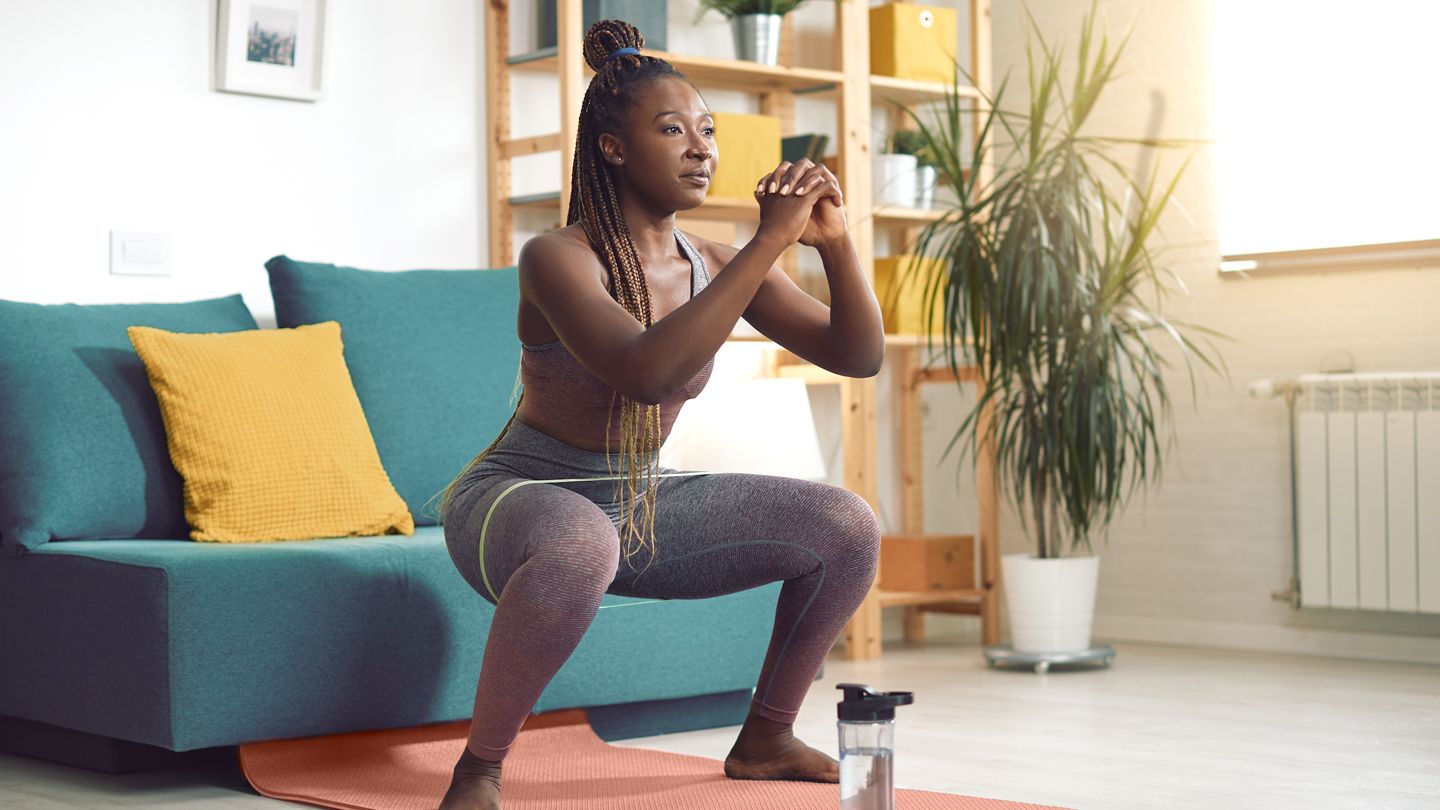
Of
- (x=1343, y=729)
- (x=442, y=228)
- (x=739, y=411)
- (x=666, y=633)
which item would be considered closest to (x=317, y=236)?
(x=442, y=228)

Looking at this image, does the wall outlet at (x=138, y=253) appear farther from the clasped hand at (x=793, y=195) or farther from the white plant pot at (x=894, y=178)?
the white plant pot at (x=894, y=178)

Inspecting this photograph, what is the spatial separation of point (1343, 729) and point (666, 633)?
129cm

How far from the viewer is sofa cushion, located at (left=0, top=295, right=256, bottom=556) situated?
294cm

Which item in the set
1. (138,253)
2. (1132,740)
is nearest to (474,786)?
(1132,740)

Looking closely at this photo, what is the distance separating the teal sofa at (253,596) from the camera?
8.70 ft

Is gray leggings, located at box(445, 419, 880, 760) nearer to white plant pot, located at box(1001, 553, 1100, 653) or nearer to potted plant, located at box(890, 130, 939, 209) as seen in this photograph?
white plant pot, located at box(1001, 553, 1100, 653)

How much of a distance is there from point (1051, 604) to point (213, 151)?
225 cm

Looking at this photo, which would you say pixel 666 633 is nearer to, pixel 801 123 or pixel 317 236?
pixel 317 236

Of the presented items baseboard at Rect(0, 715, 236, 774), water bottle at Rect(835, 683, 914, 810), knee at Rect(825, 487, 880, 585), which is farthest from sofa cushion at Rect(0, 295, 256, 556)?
water bottle at Rect(835, 683, 914, 810)

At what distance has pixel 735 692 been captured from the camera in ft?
11.2

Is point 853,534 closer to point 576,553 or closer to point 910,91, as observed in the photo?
point 576,553

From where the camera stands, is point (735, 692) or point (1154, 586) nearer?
point (735, 692)

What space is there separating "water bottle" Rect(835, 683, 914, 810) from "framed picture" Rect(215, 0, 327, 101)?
2275mm

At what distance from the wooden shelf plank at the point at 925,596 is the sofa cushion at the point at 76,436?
2.12 meters
